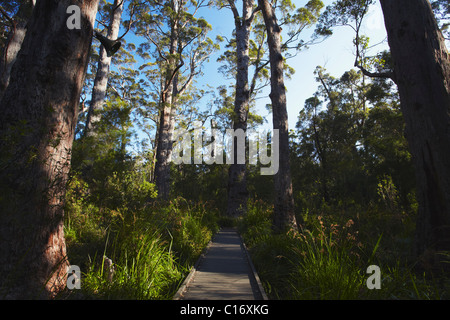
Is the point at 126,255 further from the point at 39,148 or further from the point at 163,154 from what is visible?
the point at 163,154

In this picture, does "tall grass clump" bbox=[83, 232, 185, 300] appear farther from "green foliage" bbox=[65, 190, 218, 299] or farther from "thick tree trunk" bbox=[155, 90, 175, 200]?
"thick tree trunk" bbox=[155, 90, 175, 200]

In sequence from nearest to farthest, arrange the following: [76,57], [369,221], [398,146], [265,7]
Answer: [76,57]
[369,221]
[265,7]
[398,146]

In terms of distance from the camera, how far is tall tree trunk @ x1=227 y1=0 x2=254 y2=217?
1188 centimetres

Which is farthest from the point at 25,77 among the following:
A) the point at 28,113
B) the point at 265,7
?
the point at 265,7

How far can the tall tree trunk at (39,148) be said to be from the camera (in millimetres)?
2471

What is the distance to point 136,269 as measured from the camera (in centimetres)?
312

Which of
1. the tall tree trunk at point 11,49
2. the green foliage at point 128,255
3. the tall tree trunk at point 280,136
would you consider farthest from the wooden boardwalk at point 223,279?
the tall tree trunk at point 11,49

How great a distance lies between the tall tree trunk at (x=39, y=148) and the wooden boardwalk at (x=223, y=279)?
63.5 inches

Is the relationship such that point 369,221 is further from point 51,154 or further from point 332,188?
point 332,188

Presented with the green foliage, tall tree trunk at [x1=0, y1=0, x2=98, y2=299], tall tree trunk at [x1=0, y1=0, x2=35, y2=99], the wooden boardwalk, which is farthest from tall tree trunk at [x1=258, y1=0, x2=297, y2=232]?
tall tree trunk at [x1=0, y1=0, x2=35, y2=99]

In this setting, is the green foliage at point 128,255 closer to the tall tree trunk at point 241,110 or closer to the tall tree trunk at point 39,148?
the tall tree trunk at point 39,148

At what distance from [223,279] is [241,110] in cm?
1018

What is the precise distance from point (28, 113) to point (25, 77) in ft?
1.51

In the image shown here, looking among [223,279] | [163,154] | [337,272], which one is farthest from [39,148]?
[163,154]
